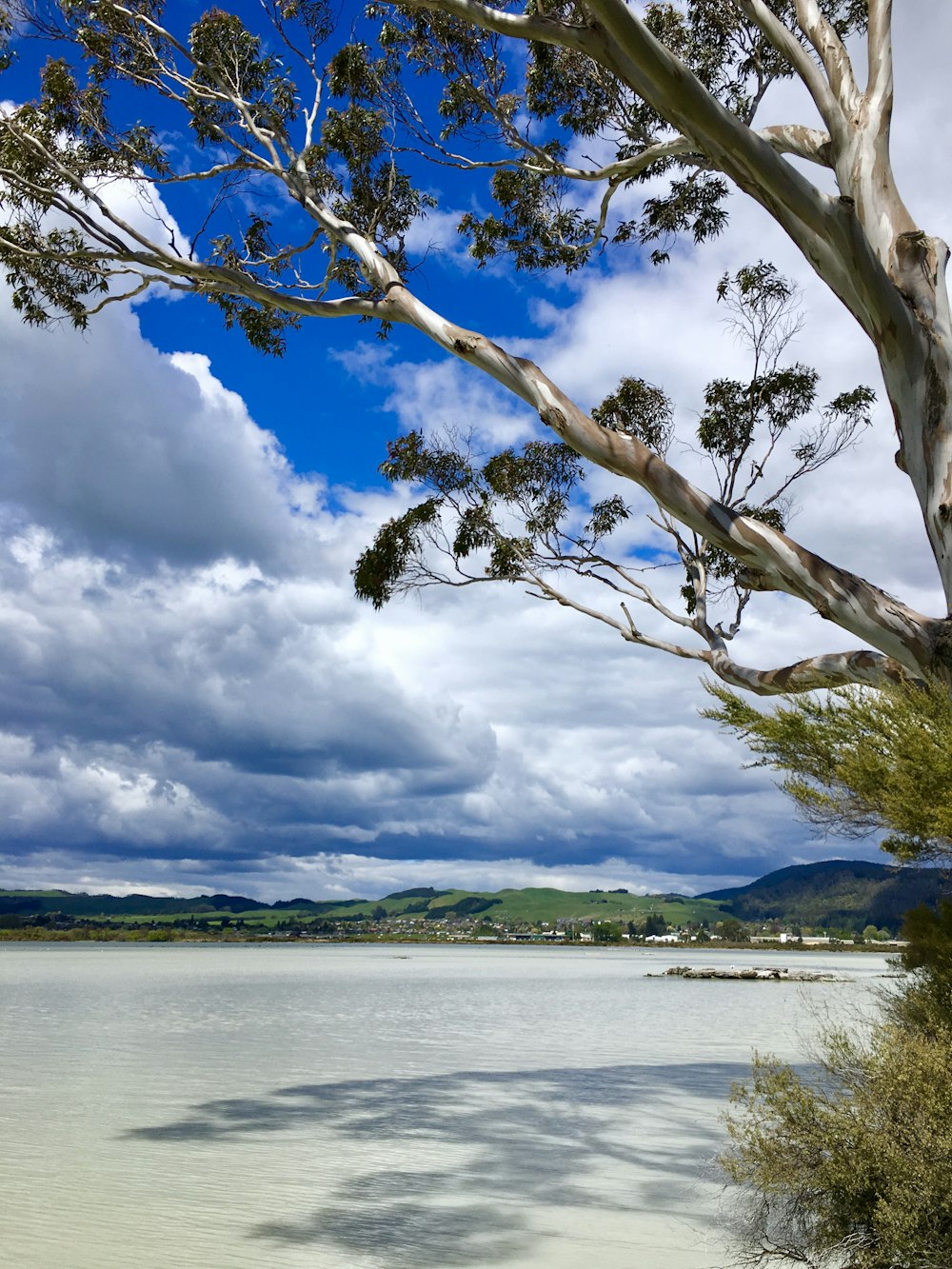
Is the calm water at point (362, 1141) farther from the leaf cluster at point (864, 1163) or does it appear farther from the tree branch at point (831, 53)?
the tree branch at point (831, 53)

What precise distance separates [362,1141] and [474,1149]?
0.86 metres

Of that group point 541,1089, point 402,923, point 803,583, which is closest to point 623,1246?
point 803,583

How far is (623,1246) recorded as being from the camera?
5.37m

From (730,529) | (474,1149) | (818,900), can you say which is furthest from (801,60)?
(818,900)

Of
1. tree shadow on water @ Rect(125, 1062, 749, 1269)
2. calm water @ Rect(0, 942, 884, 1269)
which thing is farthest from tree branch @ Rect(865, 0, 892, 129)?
tree shadow on water @ Rect(125, 1062, 749, 1269)

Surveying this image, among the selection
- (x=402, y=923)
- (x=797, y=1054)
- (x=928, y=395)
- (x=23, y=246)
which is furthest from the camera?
(x=402, y=923)

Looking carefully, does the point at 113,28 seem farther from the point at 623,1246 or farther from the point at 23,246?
the point at 623,1246

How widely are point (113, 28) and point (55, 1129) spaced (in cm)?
1034

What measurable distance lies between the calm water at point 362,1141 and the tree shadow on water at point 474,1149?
0.03 m

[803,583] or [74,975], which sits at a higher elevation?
[803,583]

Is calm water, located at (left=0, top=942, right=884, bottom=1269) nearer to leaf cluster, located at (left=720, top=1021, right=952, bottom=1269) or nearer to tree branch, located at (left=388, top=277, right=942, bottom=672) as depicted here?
leaf cluster, located at (left=720, top=1021, right=952, bottom=1269)

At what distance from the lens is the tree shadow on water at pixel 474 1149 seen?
5.57m

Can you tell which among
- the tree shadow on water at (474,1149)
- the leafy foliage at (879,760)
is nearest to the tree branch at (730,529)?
the leafy foliage at (879,760)

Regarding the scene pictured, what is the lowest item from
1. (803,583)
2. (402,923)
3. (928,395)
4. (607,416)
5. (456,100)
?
(402,923)
